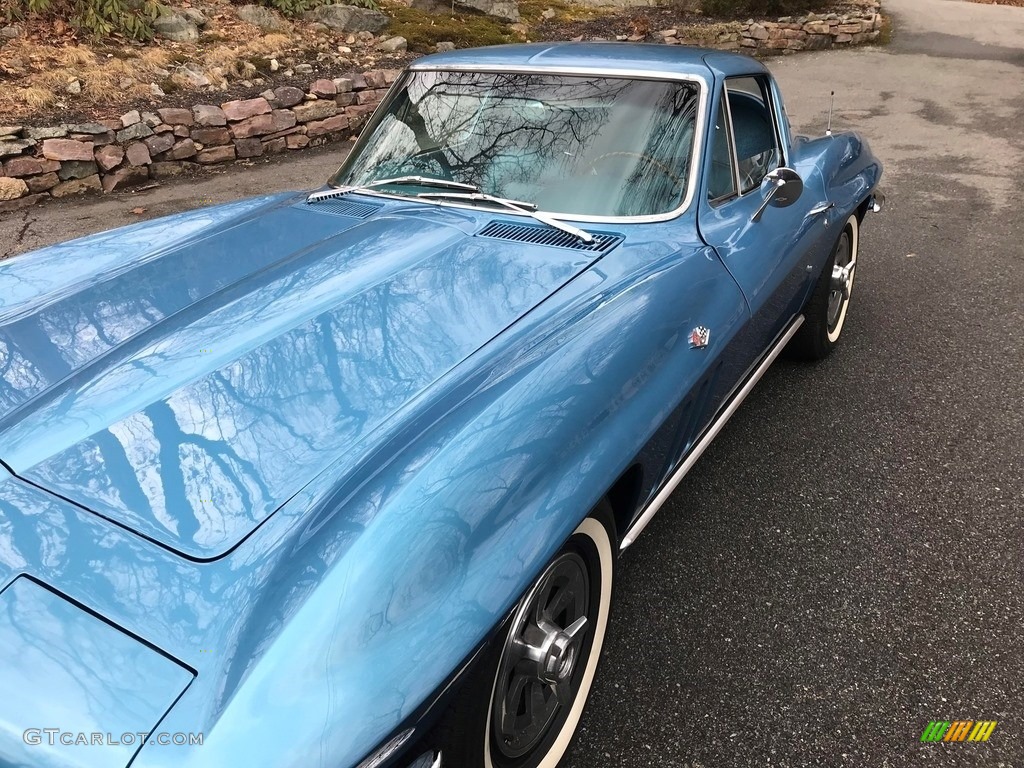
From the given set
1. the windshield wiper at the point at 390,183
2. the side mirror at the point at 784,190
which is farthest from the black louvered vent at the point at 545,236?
the side mirror at the point at 784,190

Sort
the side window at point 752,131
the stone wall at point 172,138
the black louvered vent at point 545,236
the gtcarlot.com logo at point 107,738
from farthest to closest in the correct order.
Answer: the stone wall at point 172,138, the side window at point 752,131, the black louvered vent at point 545,236, the gtcarlot.com logo at point 107,738

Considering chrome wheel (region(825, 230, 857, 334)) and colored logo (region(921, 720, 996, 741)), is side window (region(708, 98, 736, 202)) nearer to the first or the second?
chrome wheel (region(825, 230, 857, 334))

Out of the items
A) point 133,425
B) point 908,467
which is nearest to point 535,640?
point 133,425

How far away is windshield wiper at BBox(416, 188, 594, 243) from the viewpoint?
2.32 m

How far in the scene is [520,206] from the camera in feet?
8.13

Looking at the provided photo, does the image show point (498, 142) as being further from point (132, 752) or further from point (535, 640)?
point (132, 752)

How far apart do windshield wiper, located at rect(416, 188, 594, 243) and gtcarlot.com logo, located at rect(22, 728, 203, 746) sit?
171 cm

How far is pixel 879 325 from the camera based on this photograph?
4.15 m

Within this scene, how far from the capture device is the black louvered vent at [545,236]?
2262mm

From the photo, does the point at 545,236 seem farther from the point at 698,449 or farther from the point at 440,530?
the point at 440,530

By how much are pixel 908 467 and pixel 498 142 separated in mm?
2031

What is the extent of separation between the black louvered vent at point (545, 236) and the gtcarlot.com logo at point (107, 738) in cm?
163

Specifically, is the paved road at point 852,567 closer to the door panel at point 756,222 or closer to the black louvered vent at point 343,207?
the door panel at point 756,222

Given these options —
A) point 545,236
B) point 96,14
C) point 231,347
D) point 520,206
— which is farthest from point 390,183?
point 96,14
